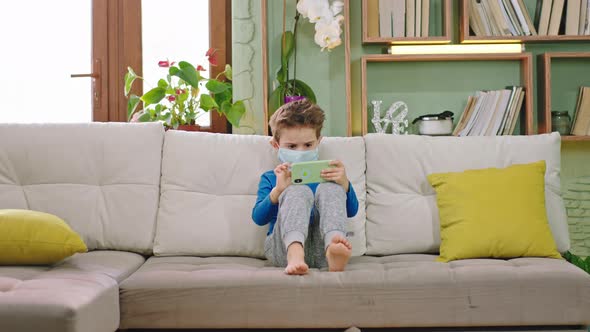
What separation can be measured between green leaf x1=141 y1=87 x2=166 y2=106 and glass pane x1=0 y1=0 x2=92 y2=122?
0.54 meters

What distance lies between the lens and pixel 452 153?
2.74m

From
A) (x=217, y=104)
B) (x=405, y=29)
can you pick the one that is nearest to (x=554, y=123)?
(x=405, y=29)

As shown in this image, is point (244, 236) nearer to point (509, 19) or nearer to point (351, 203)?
point (351, 203)

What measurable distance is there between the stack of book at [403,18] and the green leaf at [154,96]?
1062mm

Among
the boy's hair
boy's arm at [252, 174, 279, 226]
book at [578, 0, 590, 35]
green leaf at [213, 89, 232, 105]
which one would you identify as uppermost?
book at [578, 0, 590, 35]

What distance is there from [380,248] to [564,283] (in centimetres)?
71

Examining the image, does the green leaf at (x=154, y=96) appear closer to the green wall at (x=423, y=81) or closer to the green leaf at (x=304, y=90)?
the green wall at (x=423, y=81)

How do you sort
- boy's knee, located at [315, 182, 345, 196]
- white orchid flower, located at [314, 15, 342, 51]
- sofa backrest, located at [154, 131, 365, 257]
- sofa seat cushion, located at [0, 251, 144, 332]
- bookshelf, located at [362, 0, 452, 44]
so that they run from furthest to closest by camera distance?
bookshelf, located at [362, 0, 452, 44], white orchid flower, located at [314, 15, 342, 51], sofa backrest, located at [154, 131, 365, 257], boy's knee, located at [315, 182, 345, 196], sofa seat cushion, located at [0, 251, 144, 332]

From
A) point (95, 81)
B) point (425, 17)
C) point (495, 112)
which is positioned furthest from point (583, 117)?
point (95, 81)

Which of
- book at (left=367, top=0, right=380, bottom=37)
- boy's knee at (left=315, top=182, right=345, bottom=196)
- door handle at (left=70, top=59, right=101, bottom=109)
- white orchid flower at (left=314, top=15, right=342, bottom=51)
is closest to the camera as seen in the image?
boy's knee at (left=315, top=182, right=345, bottom=196)

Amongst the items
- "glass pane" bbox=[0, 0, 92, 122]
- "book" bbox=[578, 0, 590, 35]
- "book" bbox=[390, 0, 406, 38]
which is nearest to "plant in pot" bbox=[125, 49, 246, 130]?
"glass pane" bbox=[0, 0, 92, 122]

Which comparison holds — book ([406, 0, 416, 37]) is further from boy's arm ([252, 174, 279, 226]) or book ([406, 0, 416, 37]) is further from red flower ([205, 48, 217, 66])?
boy's arm ([252, 174, 279, 226])

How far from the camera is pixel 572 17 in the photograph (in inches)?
131

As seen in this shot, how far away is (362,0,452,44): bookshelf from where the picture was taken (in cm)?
330
